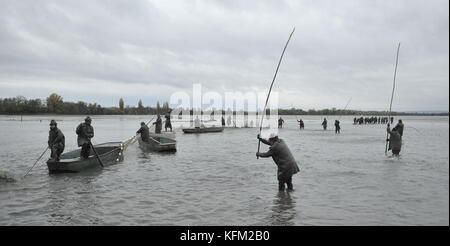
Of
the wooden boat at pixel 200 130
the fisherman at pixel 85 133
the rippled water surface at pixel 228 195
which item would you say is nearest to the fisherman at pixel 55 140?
the fisherman at pixel 85 133

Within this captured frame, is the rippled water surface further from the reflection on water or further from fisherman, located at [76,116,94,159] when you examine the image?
fisherman, located at [76,116,94,159]

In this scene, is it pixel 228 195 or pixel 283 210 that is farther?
pixel 228 195

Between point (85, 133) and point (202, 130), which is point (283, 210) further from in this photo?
point (202, 130)

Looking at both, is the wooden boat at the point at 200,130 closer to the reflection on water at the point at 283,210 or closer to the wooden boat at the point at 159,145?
the wooden boat at the point at 159,145

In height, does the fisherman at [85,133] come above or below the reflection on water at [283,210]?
above

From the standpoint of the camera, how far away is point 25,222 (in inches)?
321

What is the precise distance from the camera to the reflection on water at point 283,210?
26.7 ft

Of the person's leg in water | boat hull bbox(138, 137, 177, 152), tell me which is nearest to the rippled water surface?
the person's leg in water

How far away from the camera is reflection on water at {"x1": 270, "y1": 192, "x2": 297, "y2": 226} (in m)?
8.15

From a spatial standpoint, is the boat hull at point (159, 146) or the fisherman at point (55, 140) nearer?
the fisherman at point (55, 140)

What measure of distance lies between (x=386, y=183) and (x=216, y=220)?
684 centimetres

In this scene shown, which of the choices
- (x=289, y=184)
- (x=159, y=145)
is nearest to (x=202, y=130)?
(x=159, y=145)

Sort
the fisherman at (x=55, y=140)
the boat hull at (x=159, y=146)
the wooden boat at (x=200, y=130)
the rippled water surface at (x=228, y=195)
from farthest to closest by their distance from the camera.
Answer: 1. the wooden boat at (x=200, y=130)
2. the boat hull at (x=159, y=146)
3. the fisherman at (x=55, y=140)
4. the rippled water surface at (x=228, y=195)

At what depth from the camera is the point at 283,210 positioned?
29.5 feet
